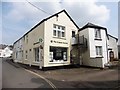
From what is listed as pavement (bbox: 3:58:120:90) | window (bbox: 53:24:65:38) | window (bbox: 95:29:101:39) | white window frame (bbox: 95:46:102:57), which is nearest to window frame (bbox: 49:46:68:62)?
window (bbox: 53:24:65:38)

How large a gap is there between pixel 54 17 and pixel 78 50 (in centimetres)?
621

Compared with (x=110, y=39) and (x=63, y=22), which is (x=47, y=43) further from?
(x=110, y=39)

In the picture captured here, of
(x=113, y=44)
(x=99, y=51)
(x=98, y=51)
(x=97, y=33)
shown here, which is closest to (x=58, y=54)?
(x=98, y=51)

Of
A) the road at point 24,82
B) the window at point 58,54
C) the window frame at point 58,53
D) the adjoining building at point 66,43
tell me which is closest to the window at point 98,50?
the adjoining building at point 66,43

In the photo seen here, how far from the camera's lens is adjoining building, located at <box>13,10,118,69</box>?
69.7ft

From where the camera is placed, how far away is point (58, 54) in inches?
892

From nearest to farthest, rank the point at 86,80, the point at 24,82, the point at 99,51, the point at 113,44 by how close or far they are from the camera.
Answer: the point at 24,82 → the point at 86,80 → the point at 99,51 → the point at 113,44

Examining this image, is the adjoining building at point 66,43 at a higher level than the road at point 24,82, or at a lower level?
higher

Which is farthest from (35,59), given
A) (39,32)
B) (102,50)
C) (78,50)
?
(102,50)

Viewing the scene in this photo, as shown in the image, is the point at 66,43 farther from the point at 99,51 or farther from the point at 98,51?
the point at 99,51

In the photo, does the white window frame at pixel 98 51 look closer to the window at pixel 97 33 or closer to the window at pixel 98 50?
the window at pixel 98 50

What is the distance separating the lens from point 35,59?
25094 mm

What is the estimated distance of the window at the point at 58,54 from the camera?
21.9 metres

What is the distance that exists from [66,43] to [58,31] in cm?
202
